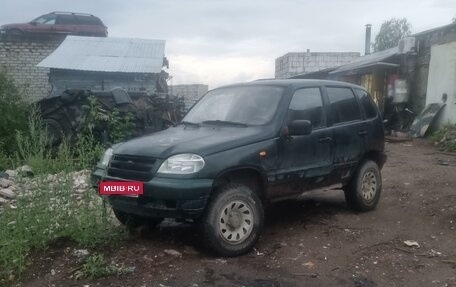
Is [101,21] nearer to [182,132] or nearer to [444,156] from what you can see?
[444,156]

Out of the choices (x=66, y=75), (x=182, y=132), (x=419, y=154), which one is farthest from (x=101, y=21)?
(x=182, y=132)

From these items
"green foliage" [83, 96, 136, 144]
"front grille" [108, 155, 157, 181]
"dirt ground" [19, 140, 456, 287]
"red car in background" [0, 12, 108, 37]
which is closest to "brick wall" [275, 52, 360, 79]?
"red car in background" [0, 12, 108, 37]

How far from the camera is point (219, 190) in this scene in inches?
163

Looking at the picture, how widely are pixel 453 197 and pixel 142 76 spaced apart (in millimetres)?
12155

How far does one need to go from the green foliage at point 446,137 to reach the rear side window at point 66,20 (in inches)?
678

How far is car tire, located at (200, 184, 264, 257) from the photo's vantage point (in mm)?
4043

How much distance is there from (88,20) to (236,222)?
66.2 feet

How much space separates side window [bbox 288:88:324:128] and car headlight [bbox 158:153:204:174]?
4.38 feet

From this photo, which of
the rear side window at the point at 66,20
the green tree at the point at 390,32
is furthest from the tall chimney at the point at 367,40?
the rear side window at the point at 66,20

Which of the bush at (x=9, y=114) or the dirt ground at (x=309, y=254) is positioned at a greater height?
the bush at (x=9, y=114)

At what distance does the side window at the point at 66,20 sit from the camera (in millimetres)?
21125

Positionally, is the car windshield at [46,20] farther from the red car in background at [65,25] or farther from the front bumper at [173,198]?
the front bumper at [173,198]

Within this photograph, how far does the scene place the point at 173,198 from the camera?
387 centimetres

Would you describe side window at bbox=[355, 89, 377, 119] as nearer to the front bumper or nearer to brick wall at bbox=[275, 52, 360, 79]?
the front bumper
